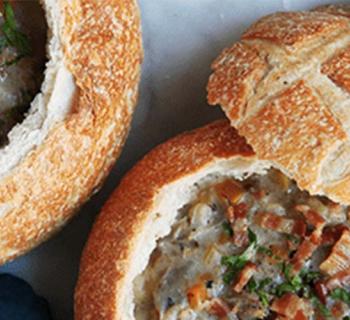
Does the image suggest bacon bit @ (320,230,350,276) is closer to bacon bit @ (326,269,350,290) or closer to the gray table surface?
bacon bit @ (326,269,350,290)

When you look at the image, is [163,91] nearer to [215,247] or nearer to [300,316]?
[215,247]

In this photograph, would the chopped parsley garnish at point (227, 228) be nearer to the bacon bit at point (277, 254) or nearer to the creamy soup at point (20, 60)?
the bacon bit at point (277, 254)

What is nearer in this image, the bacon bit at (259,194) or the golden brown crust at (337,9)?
the bacon bit at (259,194)

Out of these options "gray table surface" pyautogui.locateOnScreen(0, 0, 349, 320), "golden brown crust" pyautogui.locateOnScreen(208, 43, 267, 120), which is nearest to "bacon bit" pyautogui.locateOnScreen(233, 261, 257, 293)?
"golden brown crust" pyautogui.locateOnScreen(208, 43, 267, 120)

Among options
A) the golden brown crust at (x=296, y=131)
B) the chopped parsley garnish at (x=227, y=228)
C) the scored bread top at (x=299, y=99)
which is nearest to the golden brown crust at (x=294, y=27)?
the scored bread top at (x=299, y=99)

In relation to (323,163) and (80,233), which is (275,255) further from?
(80,233)

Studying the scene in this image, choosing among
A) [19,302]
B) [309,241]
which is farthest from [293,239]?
[19,302]
